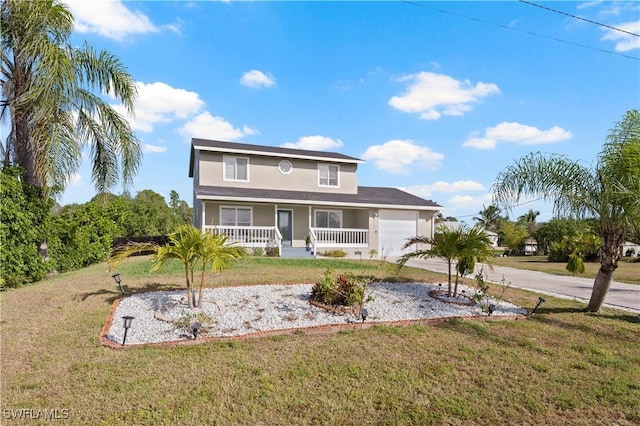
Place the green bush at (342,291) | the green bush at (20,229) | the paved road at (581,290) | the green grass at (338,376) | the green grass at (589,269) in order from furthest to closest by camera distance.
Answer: the green grass at (589,269)
the green bush at (20,229)
the paved road at (581,290)
the green bush at (342,291)
the green grass at (338,376)

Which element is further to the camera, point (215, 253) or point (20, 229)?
point (20, 229)

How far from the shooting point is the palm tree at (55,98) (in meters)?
8.80

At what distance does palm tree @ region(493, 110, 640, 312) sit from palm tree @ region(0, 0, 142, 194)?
36.0ft

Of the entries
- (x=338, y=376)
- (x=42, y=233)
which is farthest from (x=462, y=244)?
(x=42, y=233)

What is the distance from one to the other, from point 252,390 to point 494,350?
3.29 m

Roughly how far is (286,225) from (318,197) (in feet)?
7.88

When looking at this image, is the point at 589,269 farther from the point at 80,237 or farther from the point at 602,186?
the point at 80,237

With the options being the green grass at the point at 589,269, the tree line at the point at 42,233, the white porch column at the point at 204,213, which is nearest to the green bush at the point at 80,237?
the tree line at the point at 42,233

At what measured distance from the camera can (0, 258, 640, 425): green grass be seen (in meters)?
3.15

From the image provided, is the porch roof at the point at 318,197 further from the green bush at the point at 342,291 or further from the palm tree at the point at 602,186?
the palm tree at the point at 602,186

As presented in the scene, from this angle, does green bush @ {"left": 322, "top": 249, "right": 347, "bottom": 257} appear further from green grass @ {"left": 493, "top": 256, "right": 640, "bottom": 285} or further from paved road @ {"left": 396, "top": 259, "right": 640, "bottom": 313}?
green grass @ {"left": 493, "top": 256, "right": 640, "bottom": 285}

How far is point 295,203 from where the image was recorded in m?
18.2

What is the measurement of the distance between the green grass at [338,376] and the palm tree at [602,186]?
1634 mm

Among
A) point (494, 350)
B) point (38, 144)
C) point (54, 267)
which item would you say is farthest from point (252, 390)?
point (54, 267)
